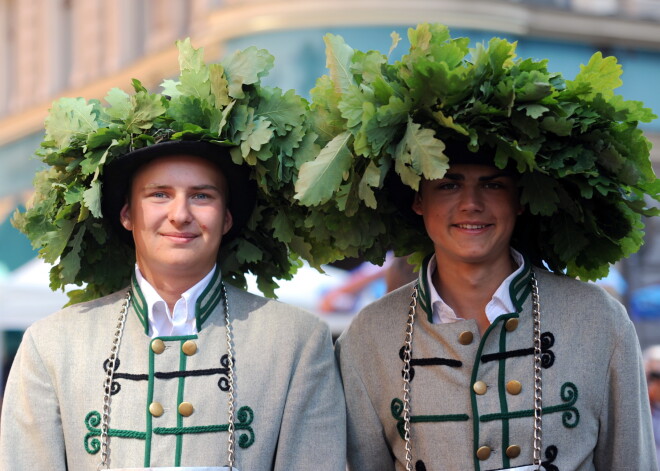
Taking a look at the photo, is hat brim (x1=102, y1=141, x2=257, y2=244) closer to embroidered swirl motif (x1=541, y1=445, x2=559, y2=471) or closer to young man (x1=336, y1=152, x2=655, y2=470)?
young man (x1=336, y1=152, x2=655, y2=470)

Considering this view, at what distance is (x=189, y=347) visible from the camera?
385 cm

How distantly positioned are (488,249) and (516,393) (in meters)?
0.49

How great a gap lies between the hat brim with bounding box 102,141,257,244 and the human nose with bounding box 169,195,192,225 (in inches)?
6.5

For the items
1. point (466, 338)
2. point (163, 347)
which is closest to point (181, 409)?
point (163, 347)

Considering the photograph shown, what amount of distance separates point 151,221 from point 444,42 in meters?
1.14

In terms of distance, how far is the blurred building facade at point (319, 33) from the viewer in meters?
12.5

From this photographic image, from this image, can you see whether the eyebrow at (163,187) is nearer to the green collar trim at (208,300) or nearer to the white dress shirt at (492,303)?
the green collar trim at (208,300)

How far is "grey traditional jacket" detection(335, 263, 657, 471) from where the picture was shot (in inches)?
150

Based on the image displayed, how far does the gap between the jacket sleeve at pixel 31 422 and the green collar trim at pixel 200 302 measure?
0.36m

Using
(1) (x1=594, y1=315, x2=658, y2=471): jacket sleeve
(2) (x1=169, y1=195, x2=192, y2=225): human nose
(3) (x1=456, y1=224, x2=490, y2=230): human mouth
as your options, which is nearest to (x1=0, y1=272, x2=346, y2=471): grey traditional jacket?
(2) (x1=169, y1=195, x2=192, y2=225): human nose

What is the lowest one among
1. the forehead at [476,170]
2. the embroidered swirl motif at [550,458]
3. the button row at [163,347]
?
the embroidered swirl motif at [550,458]

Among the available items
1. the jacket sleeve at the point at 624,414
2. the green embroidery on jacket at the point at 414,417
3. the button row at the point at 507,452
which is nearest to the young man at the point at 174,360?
the green embroidery on jacket at the point at 414,417

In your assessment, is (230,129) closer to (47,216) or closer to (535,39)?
(47,216)

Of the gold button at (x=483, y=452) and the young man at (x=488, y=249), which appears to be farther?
the gold button at (x=483, y=452)
